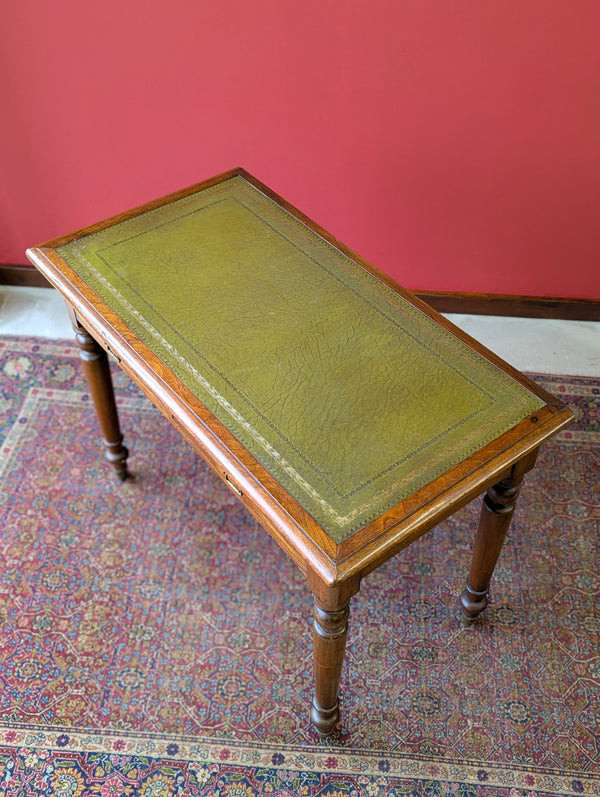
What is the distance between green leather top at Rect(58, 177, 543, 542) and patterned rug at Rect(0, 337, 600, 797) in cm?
78

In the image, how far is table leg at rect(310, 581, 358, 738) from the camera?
1499 millimetres

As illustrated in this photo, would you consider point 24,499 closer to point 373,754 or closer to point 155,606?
point 155,606

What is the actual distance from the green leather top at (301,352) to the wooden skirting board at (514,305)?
106 centimetres

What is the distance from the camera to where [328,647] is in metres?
1.65

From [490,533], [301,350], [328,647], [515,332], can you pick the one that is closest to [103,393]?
[301,350]

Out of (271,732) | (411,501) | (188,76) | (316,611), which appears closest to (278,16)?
(188,76)

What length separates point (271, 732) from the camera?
197 centimetres

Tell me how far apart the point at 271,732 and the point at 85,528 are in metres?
0.84

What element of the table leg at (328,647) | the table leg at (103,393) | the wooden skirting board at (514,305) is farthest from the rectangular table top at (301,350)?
the wooden skirting board at (514,305)

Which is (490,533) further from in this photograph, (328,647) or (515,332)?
(515,332)

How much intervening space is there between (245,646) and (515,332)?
157 centimetres

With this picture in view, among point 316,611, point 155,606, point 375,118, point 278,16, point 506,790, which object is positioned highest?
point 278,16

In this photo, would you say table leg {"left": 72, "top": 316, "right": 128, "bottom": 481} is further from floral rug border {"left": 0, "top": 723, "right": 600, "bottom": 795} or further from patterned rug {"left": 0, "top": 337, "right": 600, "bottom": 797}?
floral rug border {"left": 0, "top": 723, "right": 600, "bottom": 795}

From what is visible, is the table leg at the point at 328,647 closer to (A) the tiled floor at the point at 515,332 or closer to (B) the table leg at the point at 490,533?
(B) the table leg at the point at 490,533
